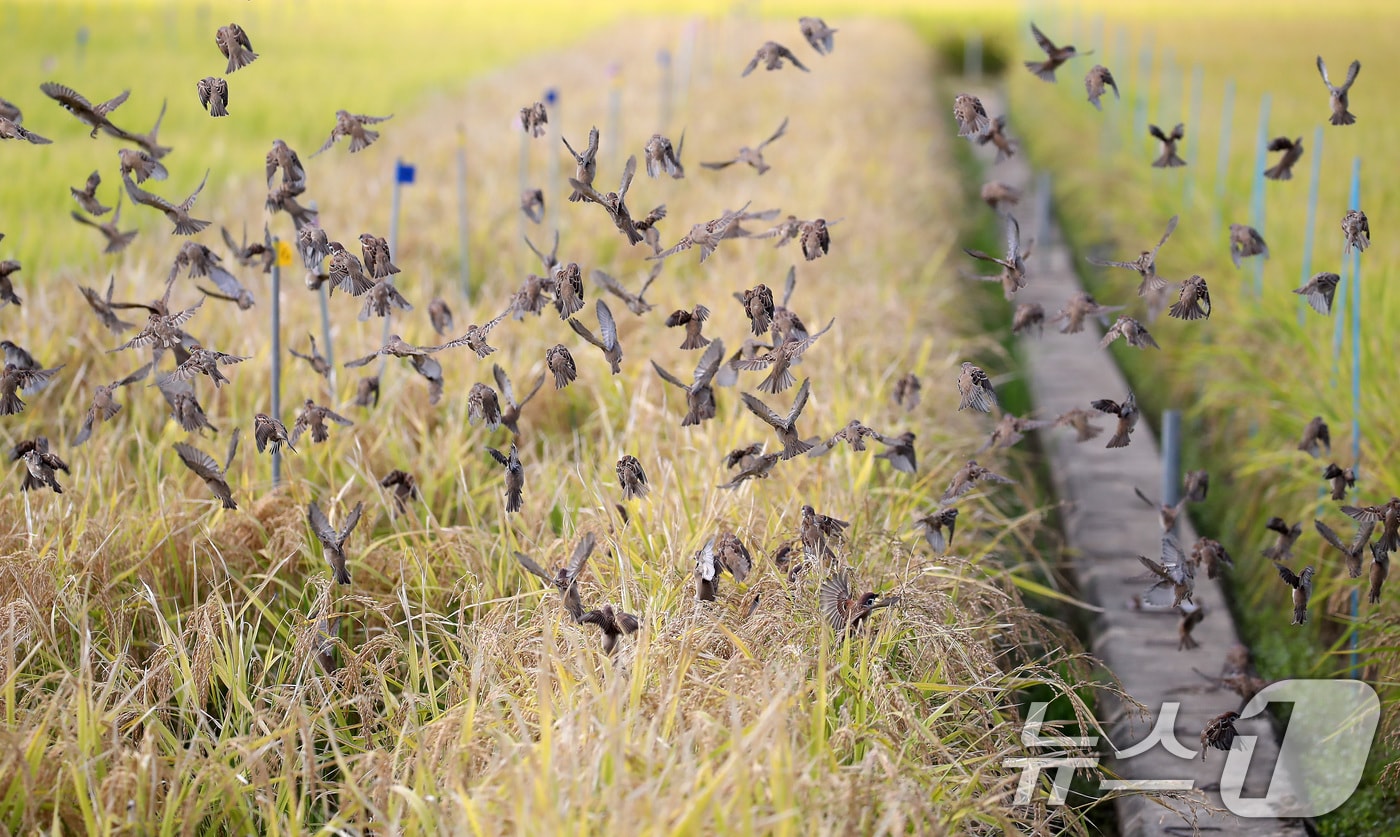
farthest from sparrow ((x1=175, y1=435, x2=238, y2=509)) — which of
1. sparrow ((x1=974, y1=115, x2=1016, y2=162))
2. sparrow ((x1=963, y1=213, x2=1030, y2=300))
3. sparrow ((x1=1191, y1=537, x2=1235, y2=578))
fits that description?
sparrow ((x1=1191, y1=537, x2=1235, y2=578))

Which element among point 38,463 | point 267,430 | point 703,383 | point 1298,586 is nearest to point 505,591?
point 267,430

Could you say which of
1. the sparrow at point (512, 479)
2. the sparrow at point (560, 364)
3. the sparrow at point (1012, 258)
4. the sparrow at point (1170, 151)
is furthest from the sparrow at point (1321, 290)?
the sparrow at point (512, 479)

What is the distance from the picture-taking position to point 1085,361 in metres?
5.16

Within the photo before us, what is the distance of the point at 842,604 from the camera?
2.05 m

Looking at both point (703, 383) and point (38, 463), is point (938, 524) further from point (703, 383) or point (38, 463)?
point (38, 463)

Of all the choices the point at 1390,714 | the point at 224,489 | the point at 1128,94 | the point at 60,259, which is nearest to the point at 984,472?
the point at 1390,714

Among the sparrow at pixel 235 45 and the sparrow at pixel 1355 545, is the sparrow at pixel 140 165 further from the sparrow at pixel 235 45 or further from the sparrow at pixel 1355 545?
the sparrow at pixel 1355 545

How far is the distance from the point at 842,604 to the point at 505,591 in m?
0.82

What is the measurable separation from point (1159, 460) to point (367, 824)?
10.6ft

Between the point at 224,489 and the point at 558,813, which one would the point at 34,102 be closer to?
the point at 224,489

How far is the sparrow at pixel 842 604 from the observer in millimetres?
2020

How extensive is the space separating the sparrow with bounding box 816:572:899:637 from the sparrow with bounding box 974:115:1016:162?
2.70 feet

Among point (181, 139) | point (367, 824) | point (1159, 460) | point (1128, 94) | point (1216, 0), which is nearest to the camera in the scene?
point (367, 824)

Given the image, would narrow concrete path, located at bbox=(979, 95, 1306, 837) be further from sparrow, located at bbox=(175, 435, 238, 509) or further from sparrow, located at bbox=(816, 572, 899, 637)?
sparrow, located at bbox=(175, 435, 238, 509)
